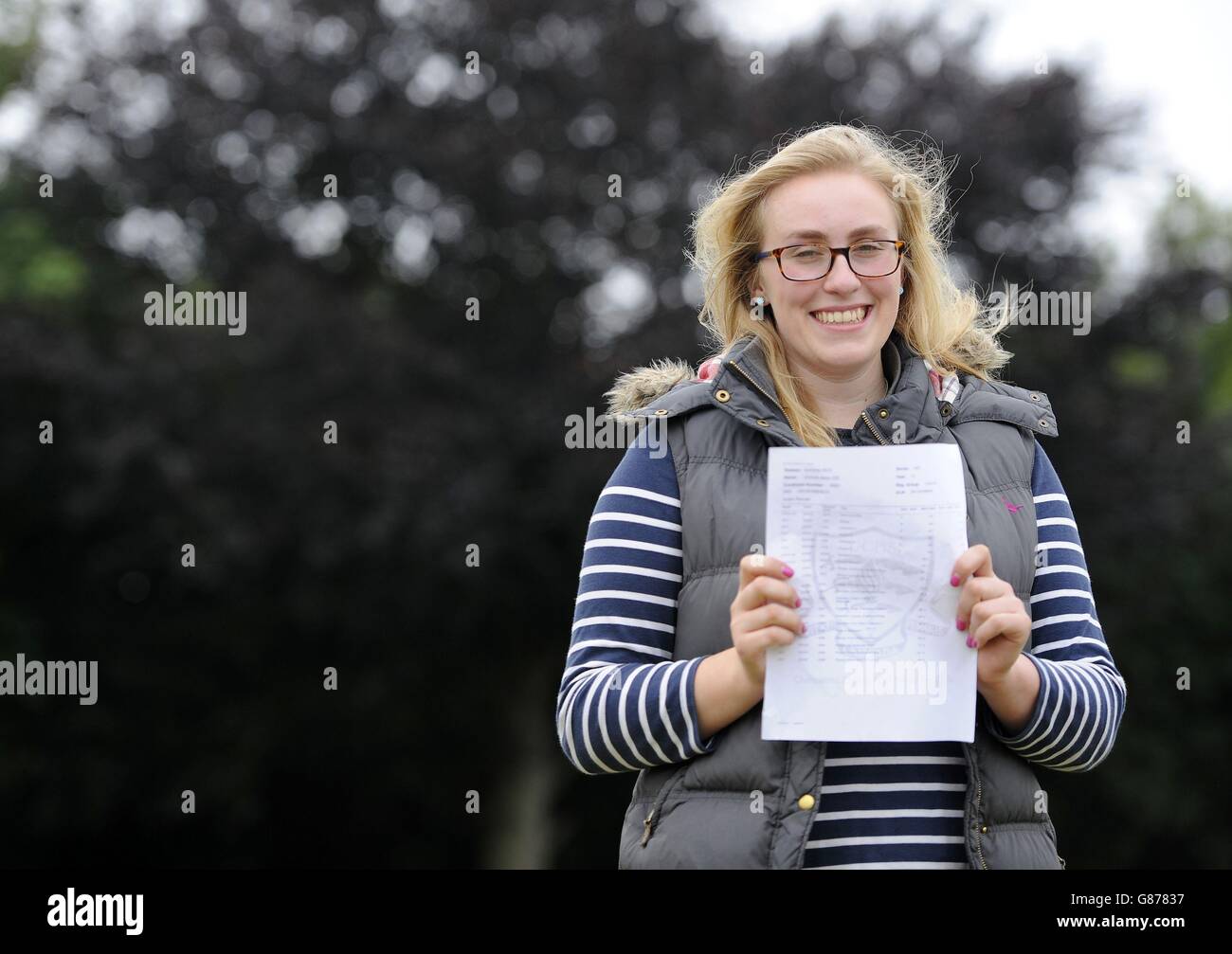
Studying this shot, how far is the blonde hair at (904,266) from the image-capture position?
2289 millimetres

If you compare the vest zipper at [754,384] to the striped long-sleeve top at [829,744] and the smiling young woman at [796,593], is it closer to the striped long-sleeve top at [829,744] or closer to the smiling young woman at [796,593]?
the smiling young woman at [796,593]

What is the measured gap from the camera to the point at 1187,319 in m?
12.6

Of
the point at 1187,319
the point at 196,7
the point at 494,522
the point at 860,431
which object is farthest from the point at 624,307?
the point at 860,431

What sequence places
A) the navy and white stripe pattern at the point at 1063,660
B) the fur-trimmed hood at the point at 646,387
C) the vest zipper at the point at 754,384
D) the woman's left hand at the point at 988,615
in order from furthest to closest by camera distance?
the fur-trimmed hood at the point at 646,387
the vest zipper at the point at 754,384
the navy and white stripe pattern at the point at 1063,660
the woman's left hand at the point at 988,615

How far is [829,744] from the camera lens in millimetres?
2078

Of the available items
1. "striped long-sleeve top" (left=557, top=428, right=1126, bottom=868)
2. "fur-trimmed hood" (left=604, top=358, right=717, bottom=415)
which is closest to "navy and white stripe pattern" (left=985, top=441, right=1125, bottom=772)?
"striped long-sleeve top" (left=557, top=428, right=1126, bottom=868)

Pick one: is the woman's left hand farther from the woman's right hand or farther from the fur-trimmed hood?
the fur-trimmed hood

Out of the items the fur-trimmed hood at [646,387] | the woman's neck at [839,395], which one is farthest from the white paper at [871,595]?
the fur-trimmed hood at [646,387]

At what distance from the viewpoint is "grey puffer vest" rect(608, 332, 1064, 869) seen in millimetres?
2027

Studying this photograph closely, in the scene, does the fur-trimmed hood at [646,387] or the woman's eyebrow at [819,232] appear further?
the fur-trimmed hood at [646,387]

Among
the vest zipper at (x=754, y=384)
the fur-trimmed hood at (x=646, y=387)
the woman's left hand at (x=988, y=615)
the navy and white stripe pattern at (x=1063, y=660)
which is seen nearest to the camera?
the woman's left hand at (x=988, y=615)

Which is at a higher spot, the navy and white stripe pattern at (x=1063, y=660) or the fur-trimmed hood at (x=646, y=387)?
the fur-trimmed hood at (x=646, y=387)

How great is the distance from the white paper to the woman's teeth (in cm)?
27
